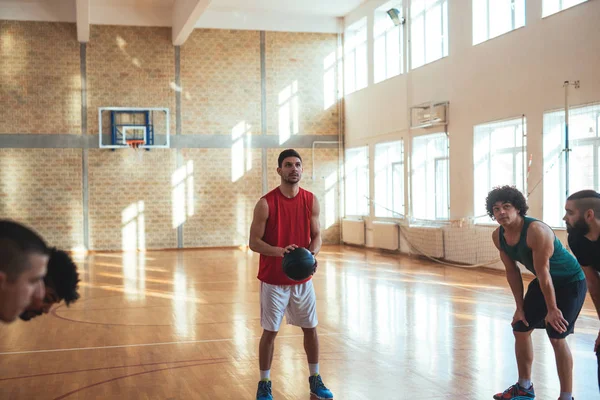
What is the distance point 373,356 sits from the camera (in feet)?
20.2

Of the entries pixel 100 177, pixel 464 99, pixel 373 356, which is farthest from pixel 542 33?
→ pixel 100 177

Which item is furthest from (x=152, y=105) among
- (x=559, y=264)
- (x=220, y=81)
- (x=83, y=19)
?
(x=559, y=264)

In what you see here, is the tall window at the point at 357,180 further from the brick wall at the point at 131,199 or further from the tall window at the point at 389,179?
the brick wall at the point at 131,199

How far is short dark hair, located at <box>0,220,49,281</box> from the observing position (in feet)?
5.99

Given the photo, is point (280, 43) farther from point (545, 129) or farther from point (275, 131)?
point (545, 129)

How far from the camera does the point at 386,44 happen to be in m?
17.5

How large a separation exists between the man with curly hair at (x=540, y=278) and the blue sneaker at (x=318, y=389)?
1336mm

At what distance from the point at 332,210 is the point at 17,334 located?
44.0ft

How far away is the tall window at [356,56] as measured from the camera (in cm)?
1891

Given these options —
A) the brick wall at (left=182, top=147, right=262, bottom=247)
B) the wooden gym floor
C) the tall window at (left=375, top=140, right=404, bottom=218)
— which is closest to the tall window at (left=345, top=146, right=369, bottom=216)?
the tall window at (left=375, top=140, right=404, bottom=218)

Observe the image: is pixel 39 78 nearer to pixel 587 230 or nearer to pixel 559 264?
pixel 559 264

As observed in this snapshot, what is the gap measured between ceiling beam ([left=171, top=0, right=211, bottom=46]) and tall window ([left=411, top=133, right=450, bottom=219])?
571 cm

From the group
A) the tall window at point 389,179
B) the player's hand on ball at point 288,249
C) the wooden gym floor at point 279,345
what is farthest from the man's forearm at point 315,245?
the tall window at point 389,179

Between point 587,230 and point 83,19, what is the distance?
49.0ft
